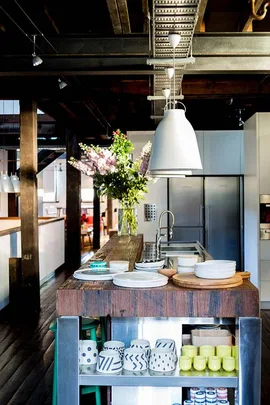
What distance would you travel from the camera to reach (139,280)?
8.32ft

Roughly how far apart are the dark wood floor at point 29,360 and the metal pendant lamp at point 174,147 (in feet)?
6.27

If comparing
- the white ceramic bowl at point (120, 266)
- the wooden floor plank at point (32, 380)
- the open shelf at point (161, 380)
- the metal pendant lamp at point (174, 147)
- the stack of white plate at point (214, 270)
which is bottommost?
the wooden floor plank at point (32, 380)

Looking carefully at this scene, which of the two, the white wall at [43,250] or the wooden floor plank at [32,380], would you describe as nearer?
the wooden floor plank at [32,380]

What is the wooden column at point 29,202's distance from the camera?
6160 millimetres

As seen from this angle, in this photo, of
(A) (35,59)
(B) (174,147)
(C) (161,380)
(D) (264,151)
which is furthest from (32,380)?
(D) (264,151)

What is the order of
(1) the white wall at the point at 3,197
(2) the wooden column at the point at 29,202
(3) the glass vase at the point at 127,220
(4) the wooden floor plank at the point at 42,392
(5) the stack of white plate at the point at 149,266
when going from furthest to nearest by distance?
(1) the white wall at the point at 3,197 < (2) the wooden column at the point at 29,202 < (3) the glass vase at the point at 127,220 < (4) the wooden floor plank at the point at 42,392 < (5) the stack of white plate at the point at 149,266

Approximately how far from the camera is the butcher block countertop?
2.43 metres

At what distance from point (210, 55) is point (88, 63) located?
1.14 metres

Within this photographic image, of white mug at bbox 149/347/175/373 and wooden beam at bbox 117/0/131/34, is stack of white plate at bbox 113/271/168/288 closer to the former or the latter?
white mug at bbox 149/347/175/373

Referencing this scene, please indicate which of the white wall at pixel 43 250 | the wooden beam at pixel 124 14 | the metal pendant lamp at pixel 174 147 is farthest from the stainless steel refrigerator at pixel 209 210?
the metal pendant lamp at pixel 174 147

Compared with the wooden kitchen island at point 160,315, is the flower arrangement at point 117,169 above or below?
above

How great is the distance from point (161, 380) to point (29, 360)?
2.31 m

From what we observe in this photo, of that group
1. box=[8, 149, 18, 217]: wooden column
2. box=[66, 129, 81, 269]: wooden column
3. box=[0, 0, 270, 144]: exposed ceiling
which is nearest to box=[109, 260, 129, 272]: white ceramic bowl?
box=[0, 0, 270, 144]: exposed ceiling

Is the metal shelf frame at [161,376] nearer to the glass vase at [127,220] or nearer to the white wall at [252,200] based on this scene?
the glass vase at [127,220]
